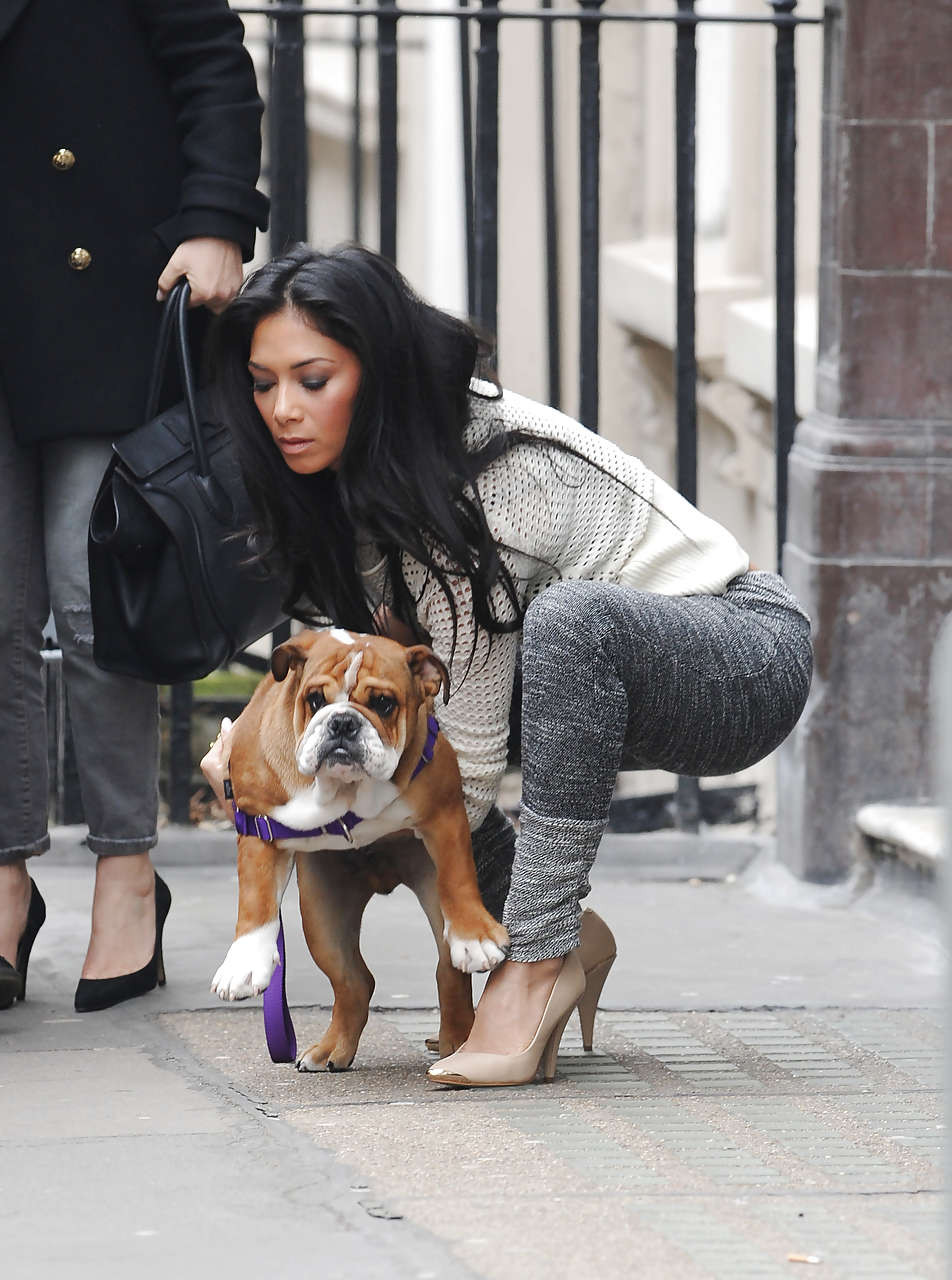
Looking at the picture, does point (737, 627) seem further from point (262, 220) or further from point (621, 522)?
point (262, 220)

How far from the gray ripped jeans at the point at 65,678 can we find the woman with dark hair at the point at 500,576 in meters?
0.44

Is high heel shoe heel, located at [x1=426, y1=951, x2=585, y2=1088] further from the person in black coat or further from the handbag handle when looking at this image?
the handbag handle

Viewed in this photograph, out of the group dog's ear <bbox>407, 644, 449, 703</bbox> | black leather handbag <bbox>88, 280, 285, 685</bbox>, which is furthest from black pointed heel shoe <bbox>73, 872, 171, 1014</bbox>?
dog's ear <bbox>407, 644, 449, 703</bbox>

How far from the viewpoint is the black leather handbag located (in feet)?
11.3

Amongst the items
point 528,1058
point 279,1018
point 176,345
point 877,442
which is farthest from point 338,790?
point 877,442

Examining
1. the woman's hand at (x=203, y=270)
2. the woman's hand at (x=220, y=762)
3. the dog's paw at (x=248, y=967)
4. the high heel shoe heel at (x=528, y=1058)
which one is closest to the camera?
the dog's paw at (x=248, y=967)

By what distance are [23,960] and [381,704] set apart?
3.64 feet

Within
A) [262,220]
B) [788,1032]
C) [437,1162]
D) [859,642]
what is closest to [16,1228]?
[437,1162]

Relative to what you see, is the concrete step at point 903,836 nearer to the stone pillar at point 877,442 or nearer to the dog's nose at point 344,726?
the stone pillar at point 877,442

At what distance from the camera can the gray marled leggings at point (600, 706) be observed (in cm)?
321

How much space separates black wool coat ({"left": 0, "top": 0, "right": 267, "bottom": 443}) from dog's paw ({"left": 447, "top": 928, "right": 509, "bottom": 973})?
1.10 metres

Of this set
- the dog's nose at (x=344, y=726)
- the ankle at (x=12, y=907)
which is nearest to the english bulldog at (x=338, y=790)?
the dog's nose at (x=344, y=726)

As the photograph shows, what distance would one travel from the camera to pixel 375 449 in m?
3.24

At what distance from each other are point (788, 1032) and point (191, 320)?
1.54 meters
